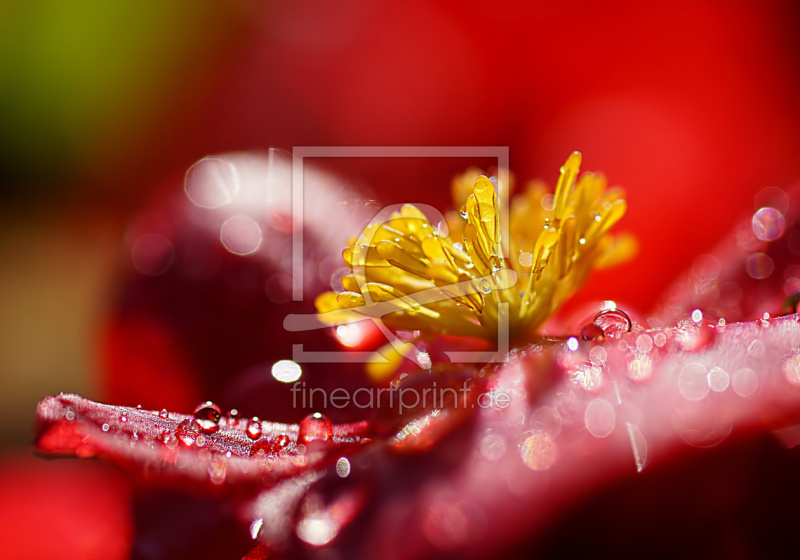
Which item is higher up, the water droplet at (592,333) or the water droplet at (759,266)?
the water droplet at (759,266)

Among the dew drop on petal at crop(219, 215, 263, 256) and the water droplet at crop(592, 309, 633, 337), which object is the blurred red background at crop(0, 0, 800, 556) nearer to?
the dew drop on petal at crop(219, 215, 263, 256)

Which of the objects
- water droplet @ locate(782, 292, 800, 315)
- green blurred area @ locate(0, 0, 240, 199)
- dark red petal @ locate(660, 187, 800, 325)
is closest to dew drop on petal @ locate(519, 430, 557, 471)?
water droplet @ locate(782, 292, 800, 315)

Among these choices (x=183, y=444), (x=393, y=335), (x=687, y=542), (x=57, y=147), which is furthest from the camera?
(x=57, y=147)

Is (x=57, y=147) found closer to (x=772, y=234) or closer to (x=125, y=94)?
(x=125, y=94)

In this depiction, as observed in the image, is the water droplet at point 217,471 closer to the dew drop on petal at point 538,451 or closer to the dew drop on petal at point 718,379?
the dew drop on petal at point 538,451

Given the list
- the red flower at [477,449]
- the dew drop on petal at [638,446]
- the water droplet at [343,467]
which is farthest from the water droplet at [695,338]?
the water droplet at [343,467]

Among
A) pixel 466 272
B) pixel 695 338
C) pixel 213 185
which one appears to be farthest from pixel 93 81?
pixel 695 338

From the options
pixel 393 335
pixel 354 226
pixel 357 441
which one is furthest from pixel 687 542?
pixel 354 226
